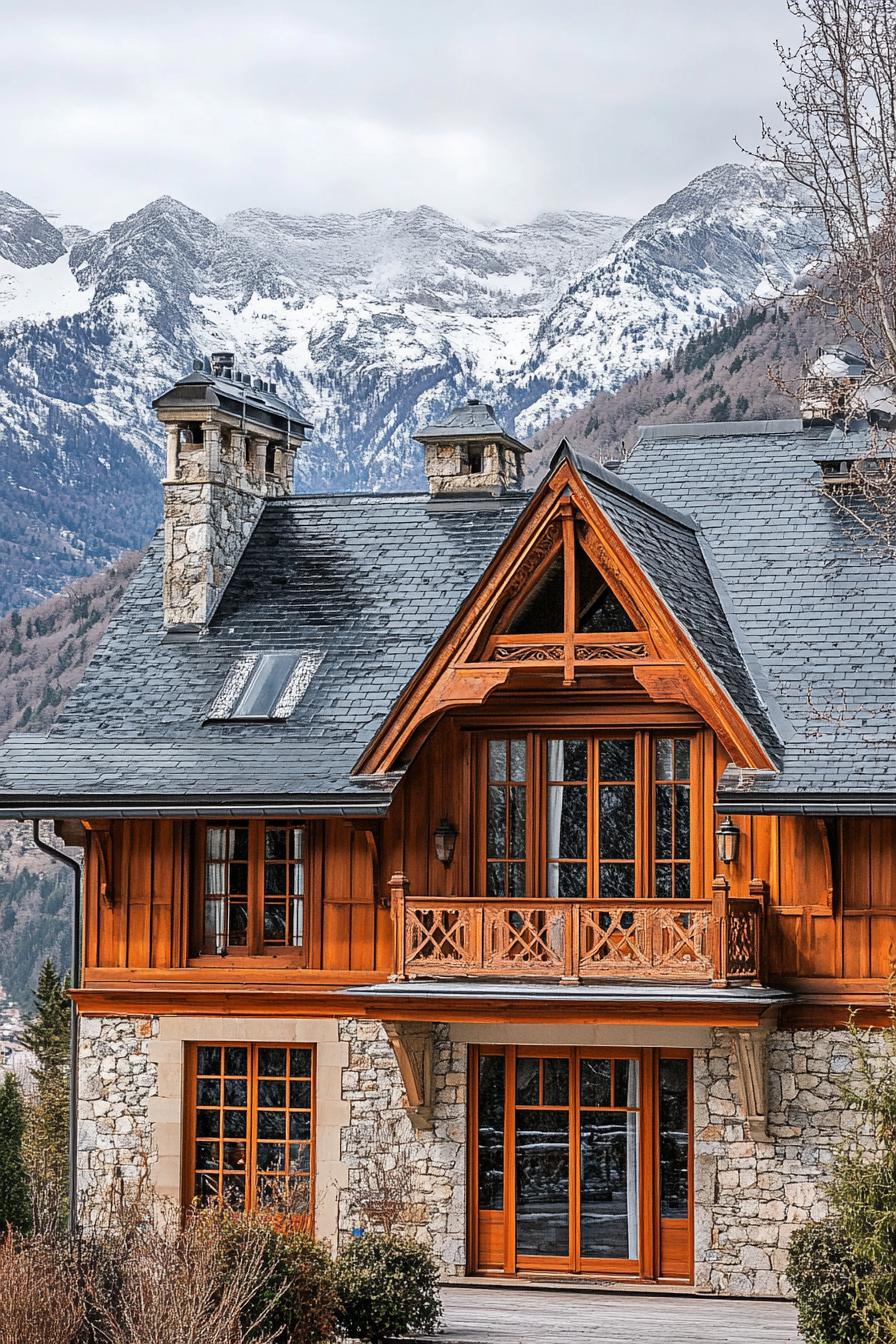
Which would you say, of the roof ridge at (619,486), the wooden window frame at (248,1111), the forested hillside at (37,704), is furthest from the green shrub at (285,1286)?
the forested hillside at (37,704)

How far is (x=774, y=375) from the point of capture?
733 inches

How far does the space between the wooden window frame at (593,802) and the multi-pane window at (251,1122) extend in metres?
2.77

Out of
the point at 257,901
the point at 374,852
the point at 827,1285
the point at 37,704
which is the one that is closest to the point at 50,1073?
the point at 257,901

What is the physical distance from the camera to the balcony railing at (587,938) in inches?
738

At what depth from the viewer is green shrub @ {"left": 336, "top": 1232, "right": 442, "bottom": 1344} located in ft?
55.2

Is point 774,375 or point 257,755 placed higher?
point 774,375

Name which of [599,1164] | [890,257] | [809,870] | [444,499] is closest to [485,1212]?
[599,1164]

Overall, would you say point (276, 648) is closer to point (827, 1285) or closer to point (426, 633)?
point (426, 633)

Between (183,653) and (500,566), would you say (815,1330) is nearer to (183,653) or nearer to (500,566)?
(500,566)

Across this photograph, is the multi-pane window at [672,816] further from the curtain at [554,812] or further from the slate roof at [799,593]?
the slate roof at [799,593]

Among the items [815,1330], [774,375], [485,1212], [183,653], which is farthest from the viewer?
[183,653]

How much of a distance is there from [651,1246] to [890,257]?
31.5 ft

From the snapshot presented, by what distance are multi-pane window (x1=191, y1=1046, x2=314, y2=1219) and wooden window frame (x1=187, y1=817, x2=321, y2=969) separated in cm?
90

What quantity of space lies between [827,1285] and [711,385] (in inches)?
3692
